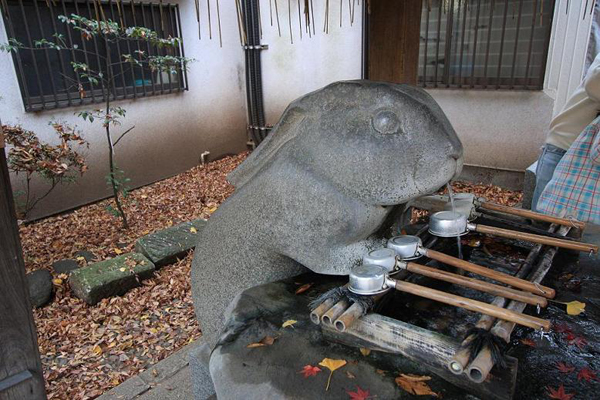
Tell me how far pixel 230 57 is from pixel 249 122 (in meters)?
1.29

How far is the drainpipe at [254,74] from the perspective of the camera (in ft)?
26.1

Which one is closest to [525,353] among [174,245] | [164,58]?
[174,245]

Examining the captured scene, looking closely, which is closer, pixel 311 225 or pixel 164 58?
pixel 311 225

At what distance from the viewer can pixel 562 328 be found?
1901 mm

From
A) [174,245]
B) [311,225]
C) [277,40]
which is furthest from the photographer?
[277,40]

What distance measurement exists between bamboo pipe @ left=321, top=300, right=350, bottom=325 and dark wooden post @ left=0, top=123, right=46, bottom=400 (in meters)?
1.17

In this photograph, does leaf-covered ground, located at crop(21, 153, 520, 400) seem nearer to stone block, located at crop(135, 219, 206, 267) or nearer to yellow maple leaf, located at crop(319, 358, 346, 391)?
stone block, located at crop(135, 219, 206, 267)

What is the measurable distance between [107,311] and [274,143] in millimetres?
3037

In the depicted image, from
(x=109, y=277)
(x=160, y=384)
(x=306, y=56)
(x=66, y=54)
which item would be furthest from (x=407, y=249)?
(x=306, y=56)

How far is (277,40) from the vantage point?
7938 millimetres

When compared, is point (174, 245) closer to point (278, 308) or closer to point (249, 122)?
point (278, 308)

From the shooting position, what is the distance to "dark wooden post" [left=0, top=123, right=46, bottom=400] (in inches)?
64.7

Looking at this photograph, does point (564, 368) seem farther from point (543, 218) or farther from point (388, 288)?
point (543, 218)

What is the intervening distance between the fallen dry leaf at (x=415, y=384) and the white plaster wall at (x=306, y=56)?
6.06 meters
